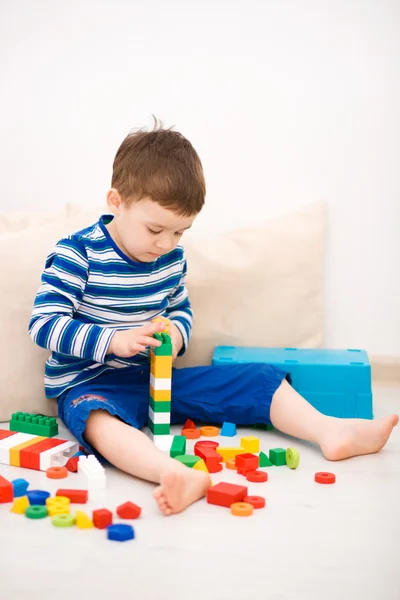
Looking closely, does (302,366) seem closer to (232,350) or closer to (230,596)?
(232,350)

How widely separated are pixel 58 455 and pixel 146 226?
1.34 feet

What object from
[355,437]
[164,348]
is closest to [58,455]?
[164,348]

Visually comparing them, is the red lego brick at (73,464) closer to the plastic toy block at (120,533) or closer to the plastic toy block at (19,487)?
the plastic toy block at (19,487)

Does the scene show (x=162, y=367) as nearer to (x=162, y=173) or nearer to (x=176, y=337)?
(x=176, y=337)

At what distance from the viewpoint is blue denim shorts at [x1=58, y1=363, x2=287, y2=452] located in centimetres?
134

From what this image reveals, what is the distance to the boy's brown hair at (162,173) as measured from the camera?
1.24 meters

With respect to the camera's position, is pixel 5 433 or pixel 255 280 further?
pixel 255 280

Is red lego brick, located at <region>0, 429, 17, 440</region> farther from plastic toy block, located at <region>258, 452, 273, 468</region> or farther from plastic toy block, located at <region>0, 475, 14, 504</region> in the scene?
plastic toy block, located at <region>258, 452, 273, 468</region>

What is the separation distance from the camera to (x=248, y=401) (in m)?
1.38

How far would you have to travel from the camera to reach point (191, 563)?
2.75 feet

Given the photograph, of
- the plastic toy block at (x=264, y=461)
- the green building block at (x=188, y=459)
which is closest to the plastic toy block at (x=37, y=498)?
the green building block at (x=188, y=459)

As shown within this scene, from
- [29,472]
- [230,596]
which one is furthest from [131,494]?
[230,596]

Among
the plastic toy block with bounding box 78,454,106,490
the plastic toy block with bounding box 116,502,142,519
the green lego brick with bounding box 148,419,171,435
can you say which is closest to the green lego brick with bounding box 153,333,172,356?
the green lego brick with bounding box 148,419,171,435

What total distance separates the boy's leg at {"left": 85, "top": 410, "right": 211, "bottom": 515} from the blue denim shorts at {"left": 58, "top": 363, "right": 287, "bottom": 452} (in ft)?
0.41
